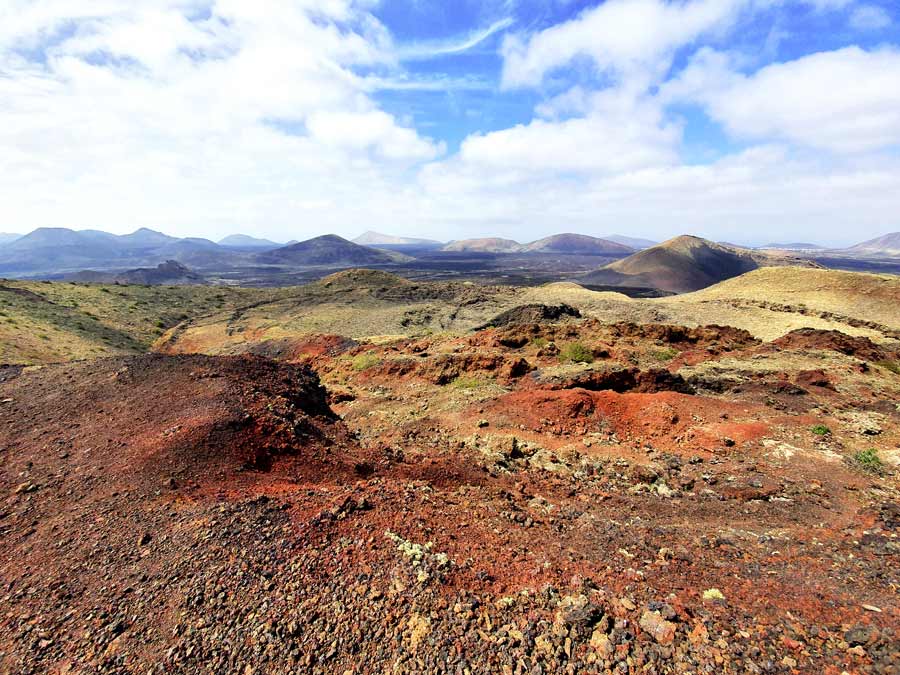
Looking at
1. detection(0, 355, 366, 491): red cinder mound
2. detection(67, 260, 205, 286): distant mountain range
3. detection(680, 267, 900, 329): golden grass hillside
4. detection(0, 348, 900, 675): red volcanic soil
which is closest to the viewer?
detection(0, 348, 900, 675): red volcanic soil

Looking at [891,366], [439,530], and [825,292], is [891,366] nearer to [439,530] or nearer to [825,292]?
[439,530]

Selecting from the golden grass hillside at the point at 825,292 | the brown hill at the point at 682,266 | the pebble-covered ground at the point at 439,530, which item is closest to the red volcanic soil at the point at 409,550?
the pebble-covered ground at the point at 439,530

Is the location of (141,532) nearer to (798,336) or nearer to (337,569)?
(337,569)

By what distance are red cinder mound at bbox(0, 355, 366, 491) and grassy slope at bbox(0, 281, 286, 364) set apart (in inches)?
525

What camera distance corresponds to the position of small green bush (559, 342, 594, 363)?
17.6m

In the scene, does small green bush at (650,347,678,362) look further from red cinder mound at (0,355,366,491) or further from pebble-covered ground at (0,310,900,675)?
red cinder mound at (0,355,366,491)

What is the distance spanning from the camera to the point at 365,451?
983cm

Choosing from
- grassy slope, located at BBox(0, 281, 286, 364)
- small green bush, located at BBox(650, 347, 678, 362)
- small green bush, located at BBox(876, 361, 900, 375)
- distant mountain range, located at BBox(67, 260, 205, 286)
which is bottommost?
distant mountain range, located at BBox(67, 260, 205, 286)

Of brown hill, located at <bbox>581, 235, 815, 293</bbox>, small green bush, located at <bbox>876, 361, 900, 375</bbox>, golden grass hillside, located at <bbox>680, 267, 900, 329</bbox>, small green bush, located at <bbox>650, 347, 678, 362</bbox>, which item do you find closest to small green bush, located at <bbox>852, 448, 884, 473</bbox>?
small green bush, located at <bbox>650, 347, 678, 362</bbox>

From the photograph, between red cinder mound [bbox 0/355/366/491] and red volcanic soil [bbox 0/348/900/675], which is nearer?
red volcanic soil [bbox 0/348/900/675]

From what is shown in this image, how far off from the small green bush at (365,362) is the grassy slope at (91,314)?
15233mm

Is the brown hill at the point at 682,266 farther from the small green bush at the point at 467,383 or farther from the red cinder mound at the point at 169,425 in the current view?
the red cinder mound at the point at 169,425

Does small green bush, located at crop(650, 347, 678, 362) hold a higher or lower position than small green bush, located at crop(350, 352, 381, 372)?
higher

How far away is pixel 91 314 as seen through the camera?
38.2 metres
